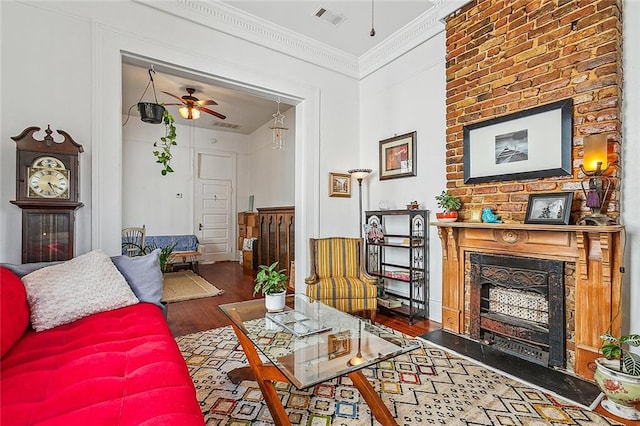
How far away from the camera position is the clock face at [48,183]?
2.25 meters

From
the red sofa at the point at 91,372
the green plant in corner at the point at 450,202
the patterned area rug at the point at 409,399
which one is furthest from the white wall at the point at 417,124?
the red sofa at the point at 91,372

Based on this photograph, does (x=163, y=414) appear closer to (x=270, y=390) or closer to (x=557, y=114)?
(x=270, y=390)

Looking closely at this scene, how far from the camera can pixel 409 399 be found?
6.39ft

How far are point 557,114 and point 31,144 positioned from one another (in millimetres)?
4006

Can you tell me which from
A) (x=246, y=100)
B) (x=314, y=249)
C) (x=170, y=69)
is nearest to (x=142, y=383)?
(x=314, y=249)

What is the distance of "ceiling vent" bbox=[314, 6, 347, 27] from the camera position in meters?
3.40

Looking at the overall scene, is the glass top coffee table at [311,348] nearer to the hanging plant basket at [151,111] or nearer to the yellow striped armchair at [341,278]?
the yellow striped armchair at [341,278]

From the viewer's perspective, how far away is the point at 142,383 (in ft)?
4.00

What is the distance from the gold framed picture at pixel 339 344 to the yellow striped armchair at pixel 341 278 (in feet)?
4.12

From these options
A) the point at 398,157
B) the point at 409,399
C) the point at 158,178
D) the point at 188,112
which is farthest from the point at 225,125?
the point at 409,399

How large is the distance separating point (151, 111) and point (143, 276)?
199 centimetres

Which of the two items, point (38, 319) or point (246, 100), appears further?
point (246, 100)

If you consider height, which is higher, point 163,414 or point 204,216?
point 204,216

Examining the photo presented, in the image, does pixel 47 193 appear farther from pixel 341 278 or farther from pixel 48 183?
pixel 341 278
